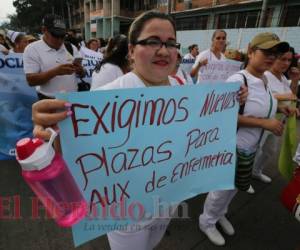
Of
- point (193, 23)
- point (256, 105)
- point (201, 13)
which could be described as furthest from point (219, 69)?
point (193, 23)

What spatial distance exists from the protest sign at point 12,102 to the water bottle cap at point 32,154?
260cm

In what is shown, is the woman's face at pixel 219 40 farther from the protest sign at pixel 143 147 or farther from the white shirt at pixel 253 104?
the protest sign at pixel 143 147

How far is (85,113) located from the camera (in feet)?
2.93

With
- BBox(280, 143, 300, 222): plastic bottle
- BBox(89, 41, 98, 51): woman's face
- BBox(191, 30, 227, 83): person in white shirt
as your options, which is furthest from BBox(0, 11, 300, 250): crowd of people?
BBox(89, 41, 98, 51): woman's face

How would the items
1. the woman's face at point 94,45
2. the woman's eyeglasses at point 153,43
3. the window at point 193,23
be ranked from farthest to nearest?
the window at point 193,23
the woman's face at point 94,45
the woman's eyeglasses at point 153,43

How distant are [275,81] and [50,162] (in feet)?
7.72

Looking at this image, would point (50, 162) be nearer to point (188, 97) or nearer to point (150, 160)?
point (150, 160)

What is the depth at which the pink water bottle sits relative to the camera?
27.9 inches

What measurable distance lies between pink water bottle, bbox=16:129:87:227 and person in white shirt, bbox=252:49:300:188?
1652mm

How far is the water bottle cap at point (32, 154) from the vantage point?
2.30 ft

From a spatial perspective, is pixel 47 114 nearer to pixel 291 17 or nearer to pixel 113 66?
pixel 113 66

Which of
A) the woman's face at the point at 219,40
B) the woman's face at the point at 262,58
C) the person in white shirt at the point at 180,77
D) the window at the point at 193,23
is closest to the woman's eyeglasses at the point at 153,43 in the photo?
the person in white shirt at the point at 180,77

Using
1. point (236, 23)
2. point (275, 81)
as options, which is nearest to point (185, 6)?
point (236, 23)

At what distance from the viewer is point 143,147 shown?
106 cm
